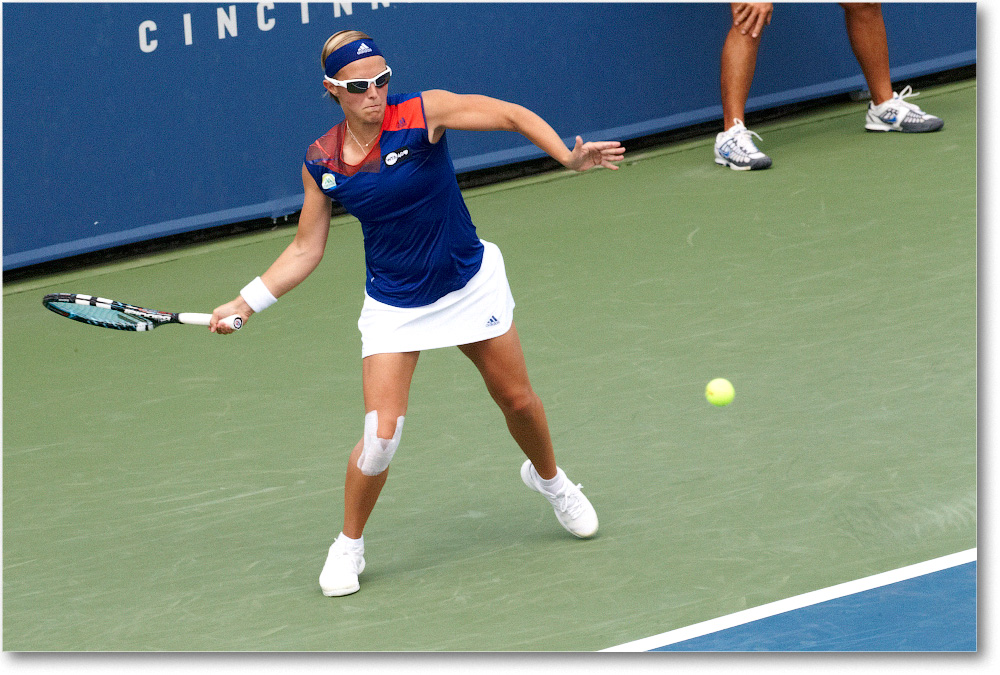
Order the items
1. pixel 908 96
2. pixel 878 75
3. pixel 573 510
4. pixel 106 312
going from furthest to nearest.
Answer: pixel 908 96
pixel 878 75
pixel 106 312
pixel 573 510

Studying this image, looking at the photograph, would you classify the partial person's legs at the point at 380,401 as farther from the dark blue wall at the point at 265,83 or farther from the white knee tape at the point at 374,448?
the dark blue wall at the point at 265,83

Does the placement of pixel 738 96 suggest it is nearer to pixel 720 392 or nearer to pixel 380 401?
pixel 720 392

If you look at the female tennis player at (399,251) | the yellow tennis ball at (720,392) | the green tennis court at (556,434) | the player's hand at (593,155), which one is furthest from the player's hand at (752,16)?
the player's hand at (593,155)

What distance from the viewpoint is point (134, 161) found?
25.6 ft

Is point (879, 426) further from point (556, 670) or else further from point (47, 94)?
point (47, 94)

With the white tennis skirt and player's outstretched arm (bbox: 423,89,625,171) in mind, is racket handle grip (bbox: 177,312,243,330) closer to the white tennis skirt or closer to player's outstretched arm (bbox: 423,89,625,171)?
the white tennis skirt

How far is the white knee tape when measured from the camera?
13.2 feet

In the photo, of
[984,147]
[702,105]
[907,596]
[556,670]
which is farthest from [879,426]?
[702,105]

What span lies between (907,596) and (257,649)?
1904 millimetres

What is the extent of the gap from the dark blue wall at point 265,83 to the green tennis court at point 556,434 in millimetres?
444

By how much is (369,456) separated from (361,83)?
3.67 feet

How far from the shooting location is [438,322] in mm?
4086

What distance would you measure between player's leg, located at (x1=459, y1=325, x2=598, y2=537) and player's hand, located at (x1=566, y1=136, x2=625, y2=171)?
1.93ft

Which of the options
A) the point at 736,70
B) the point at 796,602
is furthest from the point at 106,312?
the point at 736,70
